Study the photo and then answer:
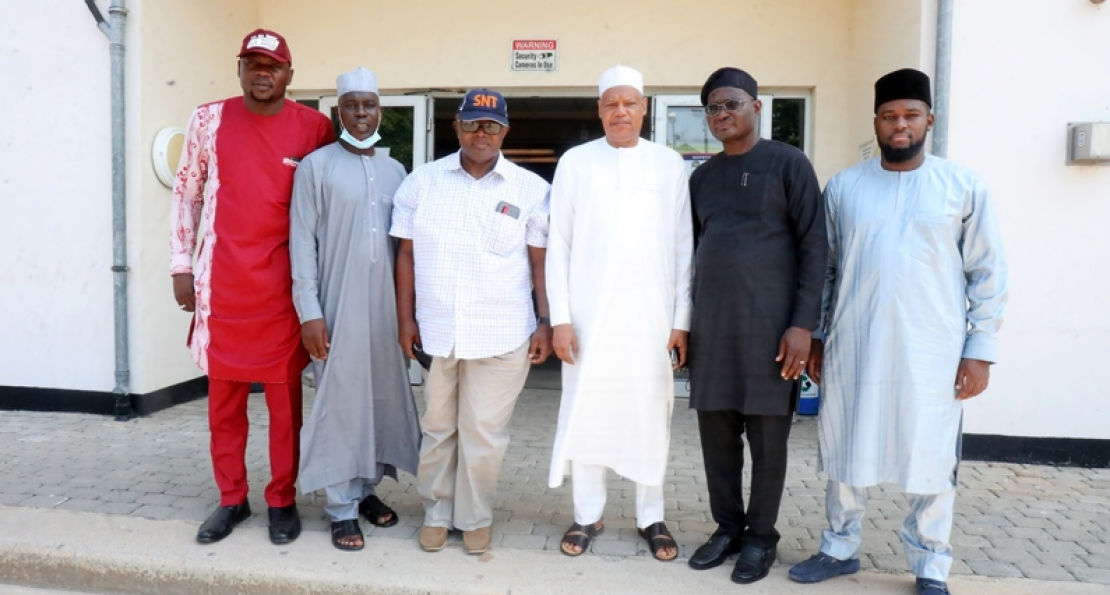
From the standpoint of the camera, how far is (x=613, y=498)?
412 cm

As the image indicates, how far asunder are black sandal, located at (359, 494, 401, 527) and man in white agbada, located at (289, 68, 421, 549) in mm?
197

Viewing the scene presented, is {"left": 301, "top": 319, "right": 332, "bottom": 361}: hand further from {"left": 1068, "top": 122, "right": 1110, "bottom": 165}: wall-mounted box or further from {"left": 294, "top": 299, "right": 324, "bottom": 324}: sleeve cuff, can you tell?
{"left": 1068, "top": 122, "right": 1110, "bottom": 165}: wall-mounted box

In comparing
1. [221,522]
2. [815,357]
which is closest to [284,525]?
[221,522]

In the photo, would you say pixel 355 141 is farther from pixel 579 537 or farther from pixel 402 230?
pixel 579 537

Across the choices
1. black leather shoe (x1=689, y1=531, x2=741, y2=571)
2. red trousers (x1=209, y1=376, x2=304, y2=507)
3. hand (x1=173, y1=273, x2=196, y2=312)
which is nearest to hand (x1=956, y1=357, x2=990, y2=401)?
black leather shoe (x1=689, y1=531, x2=741, y2=571)

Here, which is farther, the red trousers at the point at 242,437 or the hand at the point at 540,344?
the red trousers at the point at 242,437

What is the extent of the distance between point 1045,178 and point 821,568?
306 centimetres

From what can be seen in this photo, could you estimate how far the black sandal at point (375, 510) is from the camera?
3688 mm

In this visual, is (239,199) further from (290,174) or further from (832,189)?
(832,189)

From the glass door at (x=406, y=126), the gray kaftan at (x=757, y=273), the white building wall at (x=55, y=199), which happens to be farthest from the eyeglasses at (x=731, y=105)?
the white building wall at (x=55, y=199)

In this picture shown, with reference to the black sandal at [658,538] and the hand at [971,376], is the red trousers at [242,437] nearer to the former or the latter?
the black sandal at [658,538]

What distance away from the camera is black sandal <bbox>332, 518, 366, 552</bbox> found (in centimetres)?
339

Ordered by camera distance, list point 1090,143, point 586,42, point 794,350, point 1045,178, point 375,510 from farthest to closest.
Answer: point 586,42
point 1045,178
point 1090,143
point 375,510
point 794,350

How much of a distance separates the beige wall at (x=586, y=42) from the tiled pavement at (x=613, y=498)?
2.87 metres
